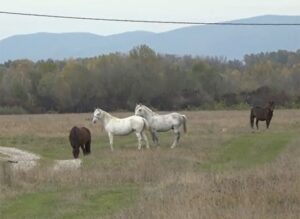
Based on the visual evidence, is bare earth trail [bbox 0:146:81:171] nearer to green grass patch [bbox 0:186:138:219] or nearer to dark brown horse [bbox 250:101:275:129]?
green grass patch [bbox 0:186:138:219]

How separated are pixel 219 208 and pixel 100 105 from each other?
9313cm

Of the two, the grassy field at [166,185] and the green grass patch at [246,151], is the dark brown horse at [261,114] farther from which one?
the grassy field at [166,185]

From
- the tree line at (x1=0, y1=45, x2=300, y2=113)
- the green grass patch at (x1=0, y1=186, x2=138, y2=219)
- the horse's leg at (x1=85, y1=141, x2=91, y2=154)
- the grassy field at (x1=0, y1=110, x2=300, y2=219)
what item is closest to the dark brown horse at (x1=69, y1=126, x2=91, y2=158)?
the horse's leg at (x1=85, y1=141, x2=91, y2=154)

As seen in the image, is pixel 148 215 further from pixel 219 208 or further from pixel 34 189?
pixel 34 189

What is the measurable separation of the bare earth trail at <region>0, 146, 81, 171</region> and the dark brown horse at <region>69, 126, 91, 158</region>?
1574 millimetres

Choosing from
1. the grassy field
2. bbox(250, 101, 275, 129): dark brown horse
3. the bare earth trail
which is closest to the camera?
the grassy field

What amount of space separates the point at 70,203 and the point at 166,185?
2.81 metres

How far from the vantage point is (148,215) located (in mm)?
12562

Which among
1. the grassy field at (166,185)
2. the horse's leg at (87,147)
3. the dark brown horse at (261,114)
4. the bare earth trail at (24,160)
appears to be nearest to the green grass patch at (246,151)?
the grassy field at (166,185)

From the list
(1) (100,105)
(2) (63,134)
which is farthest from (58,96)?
(2) (63,134)

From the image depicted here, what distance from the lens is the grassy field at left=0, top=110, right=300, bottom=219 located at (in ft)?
43.9

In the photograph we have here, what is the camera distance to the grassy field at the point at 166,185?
43.9 ft

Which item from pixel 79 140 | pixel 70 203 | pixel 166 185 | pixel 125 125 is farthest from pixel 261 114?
pixel 70 203

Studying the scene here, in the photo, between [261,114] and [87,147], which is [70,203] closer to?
[87,147]
